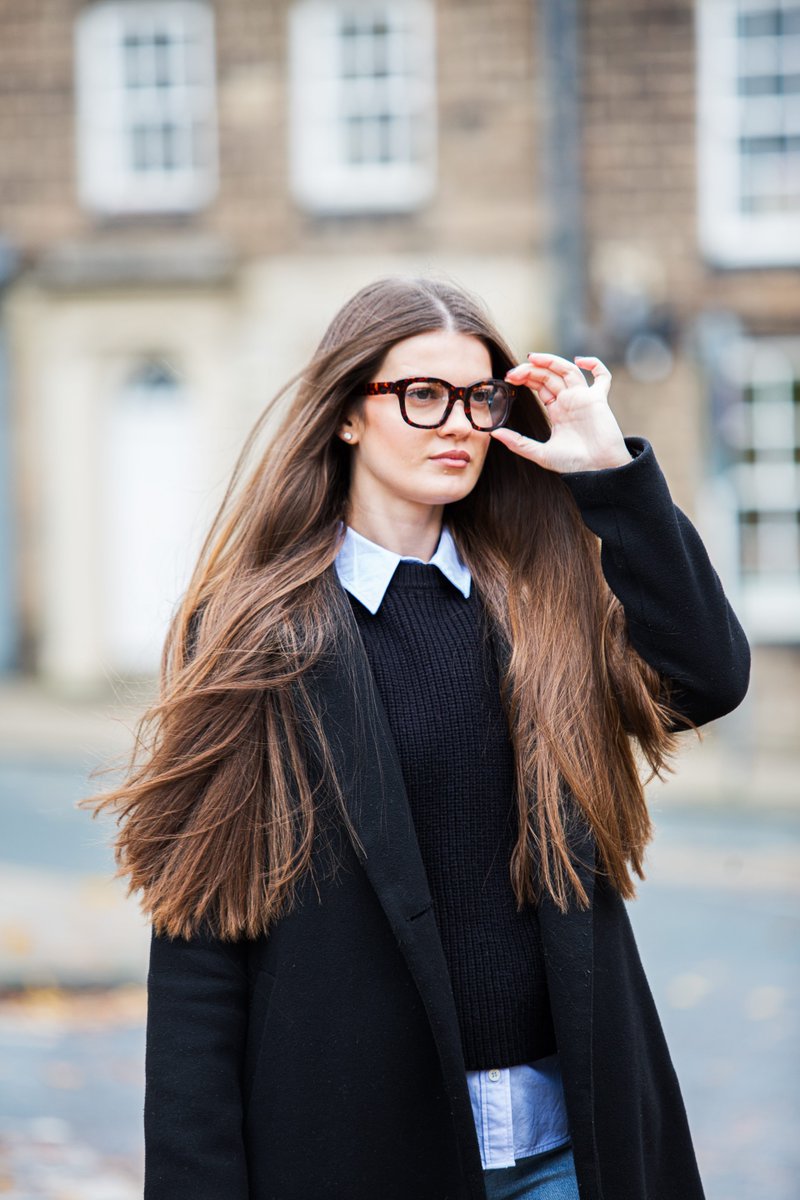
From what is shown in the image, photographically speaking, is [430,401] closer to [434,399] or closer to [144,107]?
[434,399]

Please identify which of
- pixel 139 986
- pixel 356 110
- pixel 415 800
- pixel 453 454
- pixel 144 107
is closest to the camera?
pixel 415 800

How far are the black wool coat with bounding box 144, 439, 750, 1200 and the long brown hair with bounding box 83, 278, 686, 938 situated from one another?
54mm

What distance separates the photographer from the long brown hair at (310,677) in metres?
2.24

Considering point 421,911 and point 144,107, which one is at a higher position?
point 144,107

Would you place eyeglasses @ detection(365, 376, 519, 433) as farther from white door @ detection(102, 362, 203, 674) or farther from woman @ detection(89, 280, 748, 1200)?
white door @ detection(102, 362, 203, 674)

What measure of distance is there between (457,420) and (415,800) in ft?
1.81

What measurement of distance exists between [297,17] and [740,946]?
10501mm

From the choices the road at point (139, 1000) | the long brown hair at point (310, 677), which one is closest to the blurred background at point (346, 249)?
the road at point (139, 1000)

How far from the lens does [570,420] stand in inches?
94.4

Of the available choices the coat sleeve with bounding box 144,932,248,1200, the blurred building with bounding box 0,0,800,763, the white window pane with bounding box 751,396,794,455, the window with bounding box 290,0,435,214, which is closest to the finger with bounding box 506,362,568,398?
the coat sleeve with bounding box 144,932,248,1200

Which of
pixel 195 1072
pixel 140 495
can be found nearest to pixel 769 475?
pixel 140 495

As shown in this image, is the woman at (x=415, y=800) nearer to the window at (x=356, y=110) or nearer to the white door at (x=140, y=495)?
the window at (x=356, y=110)

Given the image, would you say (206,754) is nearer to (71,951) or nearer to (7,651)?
(71,951)

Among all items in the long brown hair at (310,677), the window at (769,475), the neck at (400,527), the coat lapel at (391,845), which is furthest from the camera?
the window at (769,475)
